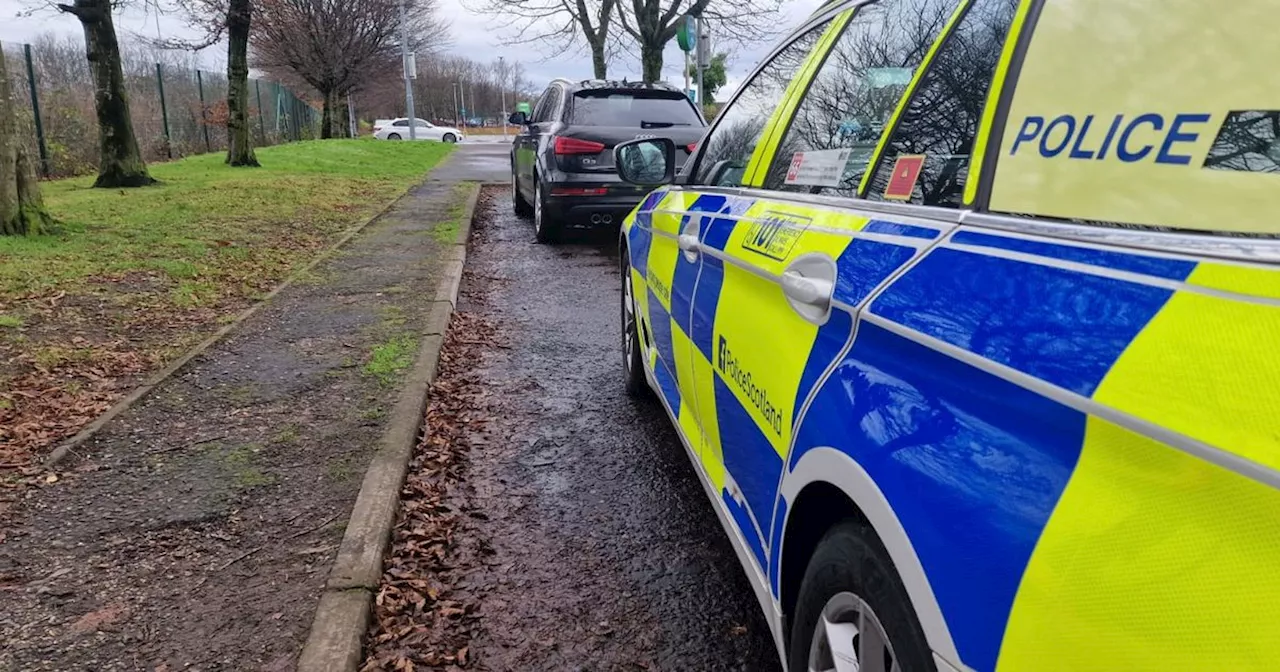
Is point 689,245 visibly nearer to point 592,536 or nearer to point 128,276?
point 592,536

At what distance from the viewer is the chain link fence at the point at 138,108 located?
627 inches

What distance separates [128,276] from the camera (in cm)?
712

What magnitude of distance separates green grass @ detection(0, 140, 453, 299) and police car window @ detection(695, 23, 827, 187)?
473 cm

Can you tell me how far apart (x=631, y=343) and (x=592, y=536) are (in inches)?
60.4

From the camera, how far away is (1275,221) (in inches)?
39.7

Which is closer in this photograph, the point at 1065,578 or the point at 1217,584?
the point at 1217,584

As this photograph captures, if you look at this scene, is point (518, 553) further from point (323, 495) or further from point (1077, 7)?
point (1077, 7)

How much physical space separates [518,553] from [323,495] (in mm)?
852

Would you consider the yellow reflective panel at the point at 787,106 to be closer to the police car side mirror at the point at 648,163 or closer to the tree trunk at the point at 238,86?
Answer: the police car side mirror at the point at 648,163

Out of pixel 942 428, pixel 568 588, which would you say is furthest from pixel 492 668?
pixel 942 428

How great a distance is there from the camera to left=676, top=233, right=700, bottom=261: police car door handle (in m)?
2.82

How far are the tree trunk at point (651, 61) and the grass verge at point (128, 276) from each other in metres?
9.60

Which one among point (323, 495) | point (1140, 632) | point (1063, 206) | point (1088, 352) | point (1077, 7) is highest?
point (1077, 7)

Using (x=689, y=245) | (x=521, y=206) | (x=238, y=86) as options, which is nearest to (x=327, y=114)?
(x=238, y=86)
